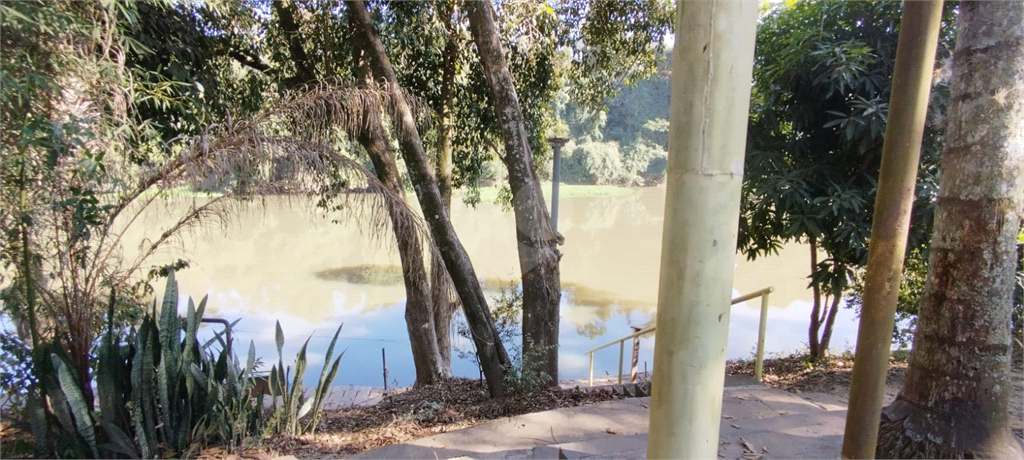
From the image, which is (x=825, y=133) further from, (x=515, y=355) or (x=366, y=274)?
(x=366, y=274)

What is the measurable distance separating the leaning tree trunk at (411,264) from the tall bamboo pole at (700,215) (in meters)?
3.09

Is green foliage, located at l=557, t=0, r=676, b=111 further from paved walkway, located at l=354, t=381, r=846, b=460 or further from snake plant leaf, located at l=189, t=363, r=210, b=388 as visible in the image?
snake plant leaf, located at l=189, t=363, r=210, b=388

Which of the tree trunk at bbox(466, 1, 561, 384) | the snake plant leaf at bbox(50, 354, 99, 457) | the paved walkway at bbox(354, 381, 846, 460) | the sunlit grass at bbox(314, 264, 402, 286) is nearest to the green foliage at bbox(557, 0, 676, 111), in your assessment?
the tree trunk at bbox(466, 1, 561, 384)

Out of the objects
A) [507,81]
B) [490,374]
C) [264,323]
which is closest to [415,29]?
[507,81]

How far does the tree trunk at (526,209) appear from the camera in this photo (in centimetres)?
501

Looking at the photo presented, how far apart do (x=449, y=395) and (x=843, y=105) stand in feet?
14.9

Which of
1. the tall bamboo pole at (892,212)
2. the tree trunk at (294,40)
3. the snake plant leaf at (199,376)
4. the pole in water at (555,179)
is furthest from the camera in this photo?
the tree trunk at (294,40)

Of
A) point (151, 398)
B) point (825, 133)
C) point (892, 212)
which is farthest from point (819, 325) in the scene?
point (151, 398)

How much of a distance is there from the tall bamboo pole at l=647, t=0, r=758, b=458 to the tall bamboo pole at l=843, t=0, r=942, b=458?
4.03ft

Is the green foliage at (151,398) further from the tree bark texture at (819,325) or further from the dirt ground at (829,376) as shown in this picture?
the tree bark texture at (819,325)

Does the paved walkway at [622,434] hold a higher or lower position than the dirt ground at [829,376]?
higher

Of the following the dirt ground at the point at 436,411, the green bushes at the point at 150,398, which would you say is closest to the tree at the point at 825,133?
the dirt ground at the point at 436,411

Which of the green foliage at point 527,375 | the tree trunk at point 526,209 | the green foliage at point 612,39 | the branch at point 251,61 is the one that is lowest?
the green foliage at point 527,375

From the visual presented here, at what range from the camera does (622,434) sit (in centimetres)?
370
